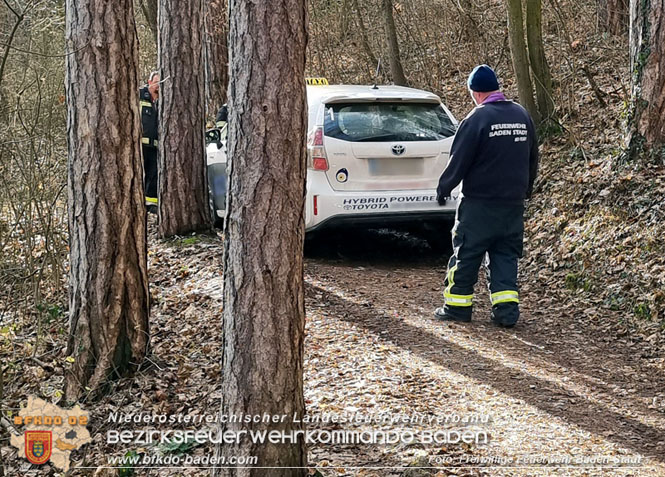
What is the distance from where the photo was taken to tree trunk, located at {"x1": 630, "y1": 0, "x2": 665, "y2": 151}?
9.17 m

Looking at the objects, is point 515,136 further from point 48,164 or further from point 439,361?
point 48,164

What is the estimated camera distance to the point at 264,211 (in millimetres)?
4027

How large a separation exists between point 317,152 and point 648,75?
3.90 metres

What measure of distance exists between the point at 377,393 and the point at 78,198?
272cm

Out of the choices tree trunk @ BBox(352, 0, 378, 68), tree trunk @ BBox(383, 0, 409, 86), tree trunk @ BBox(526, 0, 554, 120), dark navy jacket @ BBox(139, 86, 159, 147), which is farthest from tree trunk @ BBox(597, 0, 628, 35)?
dark navy jacket @ BBox(139, 86, 159, 147)

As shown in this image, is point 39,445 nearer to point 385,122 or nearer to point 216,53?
point 385,122

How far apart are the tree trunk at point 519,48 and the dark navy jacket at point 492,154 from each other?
428 centimetres

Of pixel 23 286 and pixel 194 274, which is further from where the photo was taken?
pixel 194 274

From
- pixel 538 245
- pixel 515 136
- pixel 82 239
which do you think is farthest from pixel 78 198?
pixel 538 245

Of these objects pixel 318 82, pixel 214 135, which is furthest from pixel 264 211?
pixel 214 135

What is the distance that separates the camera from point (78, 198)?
6.33 meters

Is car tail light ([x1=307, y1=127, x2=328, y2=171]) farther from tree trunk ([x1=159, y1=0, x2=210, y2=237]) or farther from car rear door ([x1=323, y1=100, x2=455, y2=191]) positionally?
tree trunk ([x1=159, y1=0, x2=210, y2=237])

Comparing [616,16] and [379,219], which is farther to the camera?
[616,16]

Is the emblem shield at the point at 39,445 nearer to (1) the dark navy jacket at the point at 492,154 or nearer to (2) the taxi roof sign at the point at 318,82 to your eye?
(1) the dark navy jacket at the point at 492,154
